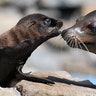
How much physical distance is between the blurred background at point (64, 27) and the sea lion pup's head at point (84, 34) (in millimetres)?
6792

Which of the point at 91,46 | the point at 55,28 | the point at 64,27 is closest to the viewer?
the point at 55,28

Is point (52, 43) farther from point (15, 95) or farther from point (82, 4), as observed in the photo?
point (15, 95)

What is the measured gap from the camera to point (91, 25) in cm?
593

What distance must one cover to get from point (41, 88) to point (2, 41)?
0.56 metres

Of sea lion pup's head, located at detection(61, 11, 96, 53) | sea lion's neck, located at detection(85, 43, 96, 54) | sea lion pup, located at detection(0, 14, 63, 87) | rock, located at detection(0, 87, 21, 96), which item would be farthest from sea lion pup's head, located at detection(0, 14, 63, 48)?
sea lion's neck, located at detection(85, 43, 96, 54)

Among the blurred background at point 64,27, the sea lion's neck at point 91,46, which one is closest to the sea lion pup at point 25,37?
the sea lion's neck at point 91,46

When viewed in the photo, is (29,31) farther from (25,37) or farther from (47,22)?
(47,22)

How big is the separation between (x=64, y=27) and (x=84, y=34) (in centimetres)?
894

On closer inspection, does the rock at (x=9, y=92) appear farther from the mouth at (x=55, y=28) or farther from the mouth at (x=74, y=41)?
the mouth at (x=74, y=41)

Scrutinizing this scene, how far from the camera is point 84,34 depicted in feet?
19.4

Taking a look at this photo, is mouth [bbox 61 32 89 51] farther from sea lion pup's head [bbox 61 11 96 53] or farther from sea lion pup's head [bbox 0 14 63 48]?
sea lion pup's head [bbox 0 14 63 48]

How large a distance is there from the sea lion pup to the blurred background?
24.4 ft

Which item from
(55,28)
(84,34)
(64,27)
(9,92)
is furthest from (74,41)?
(64,27)

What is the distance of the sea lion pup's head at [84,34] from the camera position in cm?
579
